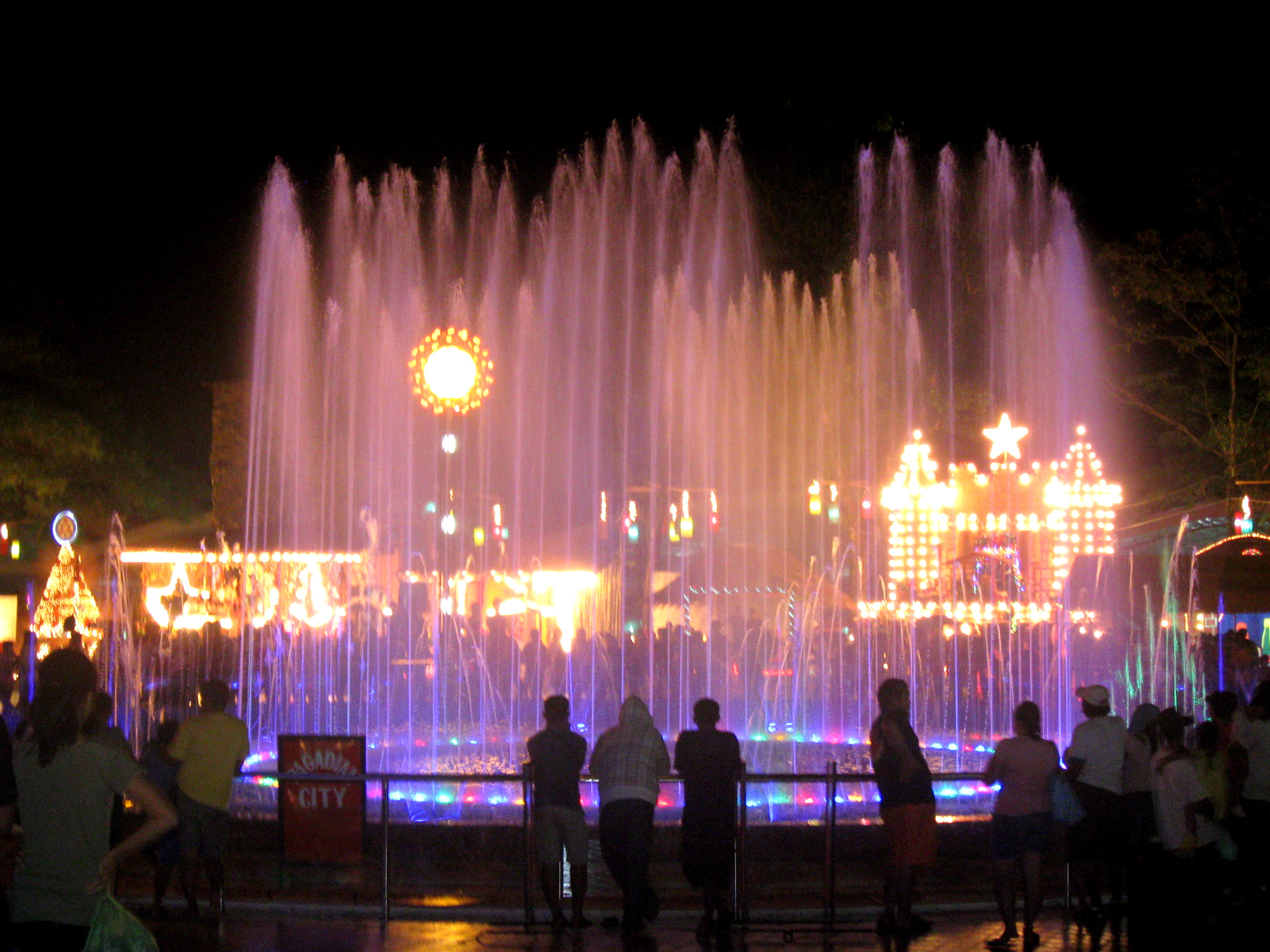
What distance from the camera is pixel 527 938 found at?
8.54 metres

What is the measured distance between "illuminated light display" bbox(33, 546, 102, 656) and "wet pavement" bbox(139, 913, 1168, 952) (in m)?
16.3

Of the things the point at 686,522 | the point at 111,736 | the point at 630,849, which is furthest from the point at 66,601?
the point at 630,849

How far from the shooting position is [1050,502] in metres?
28.7

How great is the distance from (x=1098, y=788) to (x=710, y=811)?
2.53 meters

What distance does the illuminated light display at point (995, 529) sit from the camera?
92.5ft

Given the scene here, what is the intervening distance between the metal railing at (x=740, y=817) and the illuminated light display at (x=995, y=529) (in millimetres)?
18382

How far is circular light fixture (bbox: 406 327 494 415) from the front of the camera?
25.9 metres

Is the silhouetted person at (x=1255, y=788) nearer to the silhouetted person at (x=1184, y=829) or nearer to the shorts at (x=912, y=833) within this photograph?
the silhouetted person at (x=1184, y=829)

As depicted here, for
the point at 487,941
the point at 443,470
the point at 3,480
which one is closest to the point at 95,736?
the point at 487,941

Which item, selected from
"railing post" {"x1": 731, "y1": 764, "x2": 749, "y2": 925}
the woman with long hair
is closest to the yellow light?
"railing post" {"x1": 731, "y1": 764, "x2": 749, "y2": 925}

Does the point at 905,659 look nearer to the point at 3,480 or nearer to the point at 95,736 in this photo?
the point at 95,736

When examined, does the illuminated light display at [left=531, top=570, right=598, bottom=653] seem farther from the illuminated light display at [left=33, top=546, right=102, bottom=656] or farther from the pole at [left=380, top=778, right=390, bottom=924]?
the pole at [left=380, top=778, right=390, bottom=924]

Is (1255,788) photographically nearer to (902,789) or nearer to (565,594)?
(902,789)

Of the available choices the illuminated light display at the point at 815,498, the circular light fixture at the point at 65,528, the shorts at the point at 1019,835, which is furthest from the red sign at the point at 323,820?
the illuminated light display at the point at 815,498
